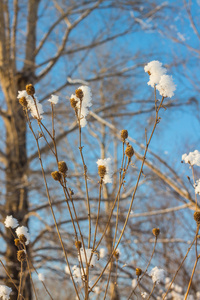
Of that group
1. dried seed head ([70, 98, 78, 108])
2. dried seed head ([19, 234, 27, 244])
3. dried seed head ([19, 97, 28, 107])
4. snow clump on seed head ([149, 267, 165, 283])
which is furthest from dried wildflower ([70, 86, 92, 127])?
snow clump on seed head ([149, 267, 165, 283])

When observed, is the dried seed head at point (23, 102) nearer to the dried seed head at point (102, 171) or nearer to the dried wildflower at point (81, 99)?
the dried wildflower at point (81, 99)

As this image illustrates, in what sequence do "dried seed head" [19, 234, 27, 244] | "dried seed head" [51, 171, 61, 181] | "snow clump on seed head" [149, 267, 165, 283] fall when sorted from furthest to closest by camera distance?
"snow clump on seed head" [149, 267, 165, 283], "dried seed head" [19, 234, 27, 244], "dried seed head" [51, 171, 61, 181]

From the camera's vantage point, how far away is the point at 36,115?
38.2 inches

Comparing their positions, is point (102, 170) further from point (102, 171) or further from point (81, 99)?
point (81, 99)

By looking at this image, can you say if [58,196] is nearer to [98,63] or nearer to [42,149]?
[42,149]

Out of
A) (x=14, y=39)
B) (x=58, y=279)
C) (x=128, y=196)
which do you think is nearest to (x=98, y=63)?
(x=14, y=39)

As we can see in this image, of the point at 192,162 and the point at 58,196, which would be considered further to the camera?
the point at 58,196

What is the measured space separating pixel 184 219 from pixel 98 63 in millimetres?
4665

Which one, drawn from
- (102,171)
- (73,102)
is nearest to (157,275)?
(102,171)

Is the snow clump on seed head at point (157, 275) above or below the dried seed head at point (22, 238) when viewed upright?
below

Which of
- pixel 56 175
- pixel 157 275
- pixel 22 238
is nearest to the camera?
pixel 56 175

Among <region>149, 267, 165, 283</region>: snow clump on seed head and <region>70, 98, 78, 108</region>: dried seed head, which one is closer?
<region>70, 98, 78, 108</region>: dried seed head

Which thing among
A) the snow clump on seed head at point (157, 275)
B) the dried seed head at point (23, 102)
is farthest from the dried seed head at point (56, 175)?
the snow clump on seed head at point (157, 275)

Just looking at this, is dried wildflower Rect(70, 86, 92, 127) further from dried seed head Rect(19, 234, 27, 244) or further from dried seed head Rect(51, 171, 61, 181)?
dried seed head Rect(19, 234, 27, 244)
